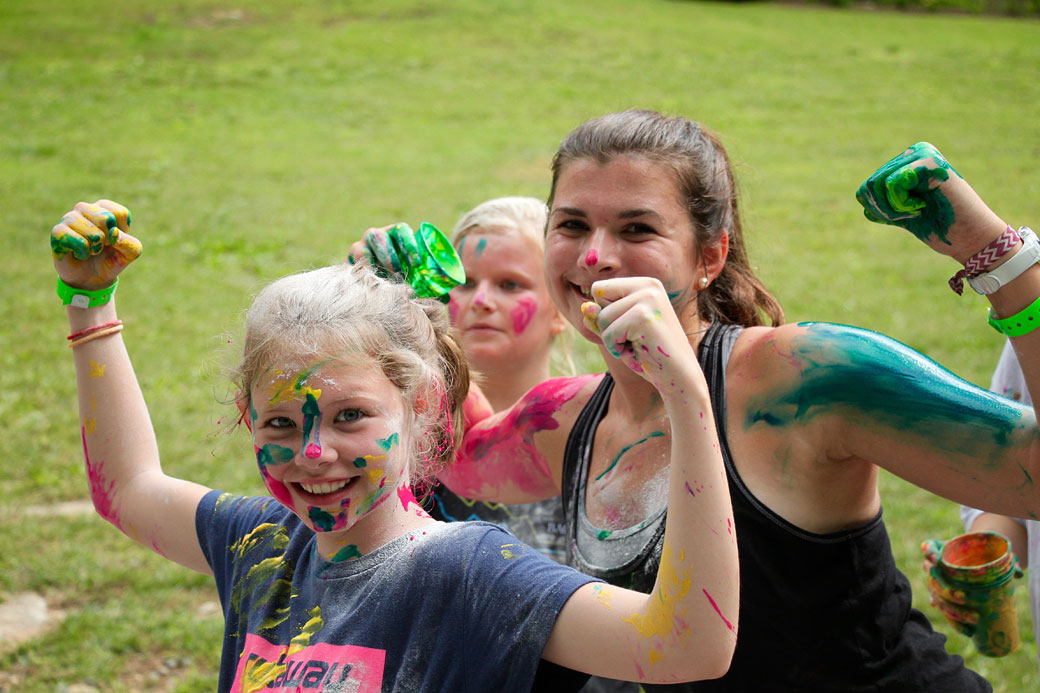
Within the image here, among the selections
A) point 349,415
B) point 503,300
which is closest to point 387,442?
point 349,415

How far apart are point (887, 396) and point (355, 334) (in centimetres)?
101

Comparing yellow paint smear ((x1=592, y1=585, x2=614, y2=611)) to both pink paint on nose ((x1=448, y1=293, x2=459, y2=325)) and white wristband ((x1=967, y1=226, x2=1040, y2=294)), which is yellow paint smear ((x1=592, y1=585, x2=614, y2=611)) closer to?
white wristband ((x1=967, y1=226, x2=1040, y2=294))

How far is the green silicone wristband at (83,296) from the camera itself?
2.28 m

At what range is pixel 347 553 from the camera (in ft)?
6.20

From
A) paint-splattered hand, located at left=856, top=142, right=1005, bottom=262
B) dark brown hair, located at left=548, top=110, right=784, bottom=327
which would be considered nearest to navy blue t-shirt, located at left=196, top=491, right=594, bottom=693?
paint-splattered hand, located at left=856, top=142, right=1005, bottom=262

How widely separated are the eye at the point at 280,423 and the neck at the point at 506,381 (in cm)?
148

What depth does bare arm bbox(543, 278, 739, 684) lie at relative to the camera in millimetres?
1498

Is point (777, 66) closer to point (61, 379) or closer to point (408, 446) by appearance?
point (61, 379)

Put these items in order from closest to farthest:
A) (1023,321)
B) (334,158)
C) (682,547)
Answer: (682,547) < (1023,321) < (334,158)

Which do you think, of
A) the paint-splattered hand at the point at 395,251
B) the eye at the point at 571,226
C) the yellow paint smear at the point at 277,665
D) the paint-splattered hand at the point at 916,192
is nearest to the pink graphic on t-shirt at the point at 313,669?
the yellow paint smear at the point at 277,665

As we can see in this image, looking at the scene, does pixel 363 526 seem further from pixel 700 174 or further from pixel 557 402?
pixel 700 174

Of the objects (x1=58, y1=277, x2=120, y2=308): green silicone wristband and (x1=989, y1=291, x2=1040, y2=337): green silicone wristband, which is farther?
(x1=58, y1=277, x2=120, y2=308): green silicone wristband

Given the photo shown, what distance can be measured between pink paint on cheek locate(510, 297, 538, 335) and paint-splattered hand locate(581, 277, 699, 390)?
5.54 ft

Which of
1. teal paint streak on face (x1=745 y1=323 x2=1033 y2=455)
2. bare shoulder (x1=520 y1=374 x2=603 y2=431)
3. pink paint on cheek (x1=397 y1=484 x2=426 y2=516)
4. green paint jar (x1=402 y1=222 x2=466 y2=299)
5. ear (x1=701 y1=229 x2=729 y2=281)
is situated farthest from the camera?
bare shoulder (x1=520 y1=374 x2=603 y2=431)
